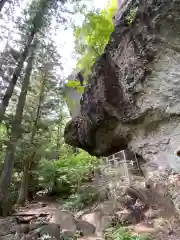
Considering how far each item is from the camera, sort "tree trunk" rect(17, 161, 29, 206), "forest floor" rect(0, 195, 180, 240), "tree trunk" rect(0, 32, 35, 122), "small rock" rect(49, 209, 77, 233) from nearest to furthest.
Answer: "forest floor" rect(0, 195, 180, 240)
"small rock" rect(49, 209, 77, 233)
"tree trunk" rect(0, 32, 35, 122)
"tree trunk" rect(17, 161, 29, 206)

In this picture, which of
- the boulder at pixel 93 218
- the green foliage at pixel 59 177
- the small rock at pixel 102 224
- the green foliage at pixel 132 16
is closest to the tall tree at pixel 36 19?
the green foliage at pixel 132 16

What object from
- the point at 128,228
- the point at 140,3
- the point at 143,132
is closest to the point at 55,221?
the point at 128,228

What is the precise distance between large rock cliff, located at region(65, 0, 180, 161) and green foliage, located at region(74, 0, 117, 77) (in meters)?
1.57

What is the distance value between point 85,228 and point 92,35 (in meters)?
8.97

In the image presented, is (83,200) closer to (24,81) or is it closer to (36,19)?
(24,81)

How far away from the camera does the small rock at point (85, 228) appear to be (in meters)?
6.10

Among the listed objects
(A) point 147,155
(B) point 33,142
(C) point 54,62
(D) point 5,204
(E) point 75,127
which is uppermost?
(C) point 54,62

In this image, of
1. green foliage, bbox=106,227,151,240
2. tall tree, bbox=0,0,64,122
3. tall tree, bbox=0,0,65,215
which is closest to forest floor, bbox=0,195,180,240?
green foliage, bbox=106,227,151,240

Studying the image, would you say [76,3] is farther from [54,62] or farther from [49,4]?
[54,62]

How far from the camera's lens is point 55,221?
6.59 meters

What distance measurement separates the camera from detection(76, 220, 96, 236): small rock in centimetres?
610

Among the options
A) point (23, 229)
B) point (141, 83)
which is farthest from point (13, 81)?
point (23, 229)

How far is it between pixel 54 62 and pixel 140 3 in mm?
5128

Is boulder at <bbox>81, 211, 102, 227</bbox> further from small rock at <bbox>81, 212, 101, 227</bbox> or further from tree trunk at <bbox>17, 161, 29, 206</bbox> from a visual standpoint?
tree trunk at <bbox>17, 161, 29, 206</bbox>
